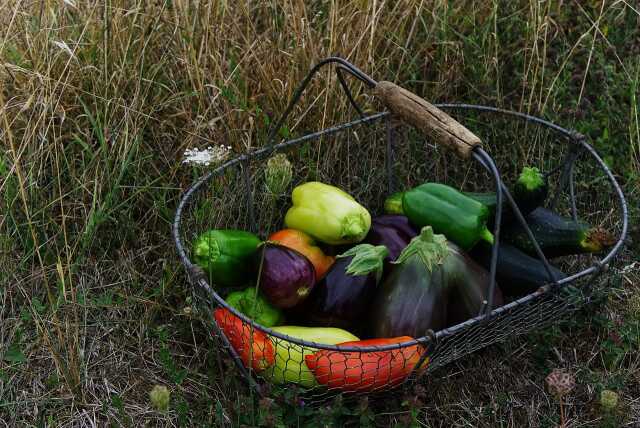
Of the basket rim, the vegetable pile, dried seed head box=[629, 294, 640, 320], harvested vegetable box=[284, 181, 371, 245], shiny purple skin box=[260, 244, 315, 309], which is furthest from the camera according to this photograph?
dried seed head box=[629, 294, 640, 320]

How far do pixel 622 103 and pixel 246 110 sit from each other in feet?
3.81

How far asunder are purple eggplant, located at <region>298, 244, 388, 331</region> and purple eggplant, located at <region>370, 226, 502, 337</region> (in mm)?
33

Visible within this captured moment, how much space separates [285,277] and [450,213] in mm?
454

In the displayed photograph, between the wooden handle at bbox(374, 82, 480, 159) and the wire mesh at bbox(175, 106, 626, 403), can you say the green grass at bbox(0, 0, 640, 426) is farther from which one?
the wooden handle at bbox(374, 82, 480, 159)

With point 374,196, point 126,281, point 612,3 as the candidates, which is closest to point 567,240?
point 374,196

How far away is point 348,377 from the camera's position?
1.80m

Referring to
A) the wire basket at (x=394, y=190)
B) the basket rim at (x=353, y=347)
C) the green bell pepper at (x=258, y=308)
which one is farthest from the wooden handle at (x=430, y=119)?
the green bell pepper at (x=258, y=308)

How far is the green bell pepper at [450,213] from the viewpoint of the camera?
2109mm

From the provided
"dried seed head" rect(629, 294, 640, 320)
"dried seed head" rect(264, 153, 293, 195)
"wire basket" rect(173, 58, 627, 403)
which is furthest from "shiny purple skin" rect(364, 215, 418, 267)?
"dried seed head" rect(629, 294, 640, 320)

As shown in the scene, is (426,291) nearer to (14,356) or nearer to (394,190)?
(394,190)

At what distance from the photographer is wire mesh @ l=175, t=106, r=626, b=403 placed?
1803 mm

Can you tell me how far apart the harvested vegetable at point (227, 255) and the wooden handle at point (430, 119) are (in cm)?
48

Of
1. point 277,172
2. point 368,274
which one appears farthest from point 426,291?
point 277,172

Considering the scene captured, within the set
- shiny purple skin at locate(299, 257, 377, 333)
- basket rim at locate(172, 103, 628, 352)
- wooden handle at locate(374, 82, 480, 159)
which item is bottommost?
shiny purple skin at locate(299, 257, 377, 333)
